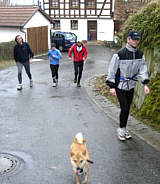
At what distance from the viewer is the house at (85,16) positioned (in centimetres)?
3475

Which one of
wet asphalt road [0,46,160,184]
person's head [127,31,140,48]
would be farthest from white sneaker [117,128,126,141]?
person's head [127,31,140,48]

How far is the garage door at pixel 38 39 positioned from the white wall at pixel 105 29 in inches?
466

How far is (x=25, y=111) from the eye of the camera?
738 centimetres

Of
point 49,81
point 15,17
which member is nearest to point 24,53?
point 49,81

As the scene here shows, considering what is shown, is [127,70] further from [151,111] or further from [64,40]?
[64,40]

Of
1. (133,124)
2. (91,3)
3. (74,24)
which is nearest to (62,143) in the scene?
(133,124)

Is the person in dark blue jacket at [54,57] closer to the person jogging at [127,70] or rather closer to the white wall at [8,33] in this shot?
the person jogging at [127,70]

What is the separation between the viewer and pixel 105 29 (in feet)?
115

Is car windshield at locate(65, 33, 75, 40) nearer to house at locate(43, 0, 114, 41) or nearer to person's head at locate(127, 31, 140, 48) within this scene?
house at locate(43, 0, 114, 41)

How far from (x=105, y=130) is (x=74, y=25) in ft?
104

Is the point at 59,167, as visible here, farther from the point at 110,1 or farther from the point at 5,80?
the point at 110,1

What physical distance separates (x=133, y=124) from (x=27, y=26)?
18.3 meters

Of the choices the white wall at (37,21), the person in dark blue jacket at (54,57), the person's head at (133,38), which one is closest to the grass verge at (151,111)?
the person's head at (133,38)

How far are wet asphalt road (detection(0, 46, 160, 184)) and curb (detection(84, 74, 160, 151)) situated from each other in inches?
6.9
